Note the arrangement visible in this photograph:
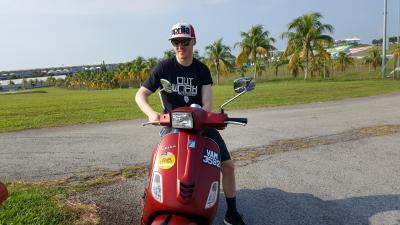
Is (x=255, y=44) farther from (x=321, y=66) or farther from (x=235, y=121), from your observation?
(x=235, y=121)

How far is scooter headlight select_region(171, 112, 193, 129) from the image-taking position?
314 centimetres

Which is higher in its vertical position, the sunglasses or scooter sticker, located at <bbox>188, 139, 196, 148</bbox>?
the sunglasses

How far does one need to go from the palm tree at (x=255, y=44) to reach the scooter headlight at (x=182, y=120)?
4986 centimetres

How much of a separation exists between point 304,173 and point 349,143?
240cm

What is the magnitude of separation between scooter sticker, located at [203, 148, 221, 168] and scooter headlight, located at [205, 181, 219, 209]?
150 millimetres

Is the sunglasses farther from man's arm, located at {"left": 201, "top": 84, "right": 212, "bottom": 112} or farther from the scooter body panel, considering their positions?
the scooter body panel

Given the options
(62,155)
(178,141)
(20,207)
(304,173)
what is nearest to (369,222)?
(304,173)

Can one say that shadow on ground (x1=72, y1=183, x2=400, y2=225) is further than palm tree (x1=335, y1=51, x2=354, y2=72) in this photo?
No

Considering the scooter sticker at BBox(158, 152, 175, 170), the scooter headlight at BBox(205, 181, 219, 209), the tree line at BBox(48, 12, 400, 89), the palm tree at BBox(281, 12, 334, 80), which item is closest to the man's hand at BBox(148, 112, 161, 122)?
the scooter sticker at BBox(158, 152, 175, 170)

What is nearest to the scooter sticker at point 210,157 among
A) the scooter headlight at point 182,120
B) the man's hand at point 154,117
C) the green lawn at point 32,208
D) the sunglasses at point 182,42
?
the scooter headlight at point 182,120

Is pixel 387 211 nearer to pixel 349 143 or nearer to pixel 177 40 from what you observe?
pixel 177 40

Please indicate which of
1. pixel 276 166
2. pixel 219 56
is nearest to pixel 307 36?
pixel 219 56

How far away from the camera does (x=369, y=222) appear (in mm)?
4145

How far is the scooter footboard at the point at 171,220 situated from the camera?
2.93 meters
